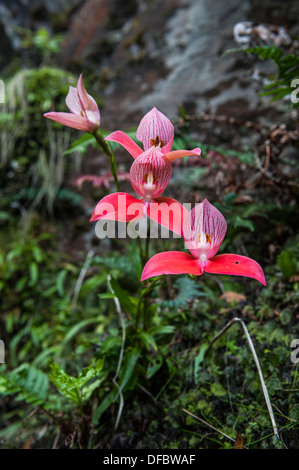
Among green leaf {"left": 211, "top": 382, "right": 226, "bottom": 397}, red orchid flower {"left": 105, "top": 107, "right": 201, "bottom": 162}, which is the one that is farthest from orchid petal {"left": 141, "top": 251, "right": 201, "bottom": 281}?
green leaf {"left": 211, "top": 382, "right": 226, "bottom": 397}

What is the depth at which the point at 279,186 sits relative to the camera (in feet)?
5.16

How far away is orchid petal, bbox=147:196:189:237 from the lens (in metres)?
0.76

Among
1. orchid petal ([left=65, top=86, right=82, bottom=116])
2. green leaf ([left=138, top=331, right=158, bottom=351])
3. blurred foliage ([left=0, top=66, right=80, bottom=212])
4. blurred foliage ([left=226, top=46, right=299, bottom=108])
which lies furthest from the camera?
blurred foliage ([left=0, top=66, right=80, bottom=212])

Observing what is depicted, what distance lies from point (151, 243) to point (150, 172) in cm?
132

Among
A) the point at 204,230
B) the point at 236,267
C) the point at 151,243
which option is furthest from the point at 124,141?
the point at 151,243

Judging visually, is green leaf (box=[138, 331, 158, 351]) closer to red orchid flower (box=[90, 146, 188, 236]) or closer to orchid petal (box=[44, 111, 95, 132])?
red orchid flower (box=[90, 146, 188, 236])

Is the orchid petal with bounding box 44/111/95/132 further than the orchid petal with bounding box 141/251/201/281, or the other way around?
the orchid petal with bounding box 44/111/95/132

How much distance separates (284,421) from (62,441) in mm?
1017

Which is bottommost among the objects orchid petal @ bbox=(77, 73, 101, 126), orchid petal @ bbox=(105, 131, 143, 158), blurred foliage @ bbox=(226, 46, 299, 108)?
orchid petal @ bbox=(105, 131, 143, 158)

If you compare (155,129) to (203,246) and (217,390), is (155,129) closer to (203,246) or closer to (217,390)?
(203,246)

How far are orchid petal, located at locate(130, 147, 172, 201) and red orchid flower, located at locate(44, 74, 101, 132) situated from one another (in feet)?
0.65

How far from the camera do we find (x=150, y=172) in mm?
822

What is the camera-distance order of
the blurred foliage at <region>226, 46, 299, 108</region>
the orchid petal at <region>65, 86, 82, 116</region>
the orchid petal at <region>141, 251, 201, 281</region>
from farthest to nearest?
the blurred foliage at <region>226, 46, 299, 108</region> → the orchid petal at <region>65, 86, 82, 116</region> → the orchid petal at <region>141, 251, 201, 281</region>

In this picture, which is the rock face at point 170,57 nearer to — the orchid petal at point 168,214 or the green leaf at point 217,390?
the orchid petal at point 168,214
